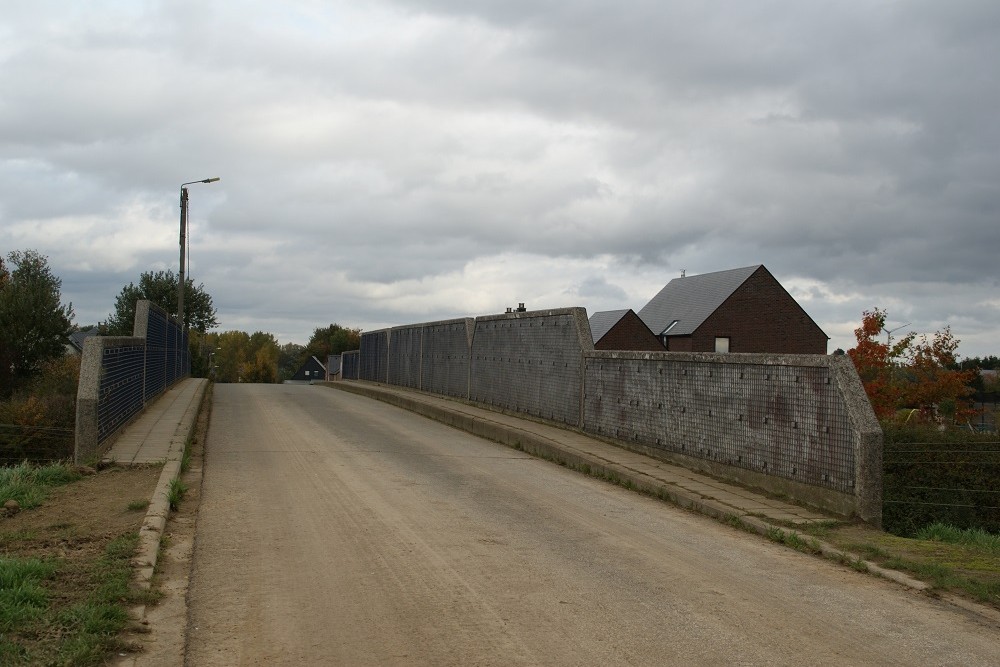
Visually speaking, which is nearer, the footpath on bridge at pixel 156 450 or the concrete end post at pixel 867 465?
the footpath on bridge at pixel 156 450

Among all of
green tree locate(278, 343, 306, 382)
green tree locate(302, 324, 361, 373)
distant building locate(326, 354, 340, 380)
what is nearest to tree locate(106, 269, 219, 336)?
distant building locate(326, 354, 340, 380)

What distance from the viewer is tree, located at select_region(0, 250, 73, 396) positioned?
38688mm

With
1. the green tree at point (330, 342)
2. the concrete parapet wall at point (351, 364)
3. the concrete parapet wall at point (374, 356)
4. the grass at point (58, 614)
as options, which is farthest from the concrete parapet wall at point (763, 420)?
the green tree at point (330, 342)

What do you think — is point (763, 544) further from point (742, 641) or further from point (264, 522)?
point (264, 522)

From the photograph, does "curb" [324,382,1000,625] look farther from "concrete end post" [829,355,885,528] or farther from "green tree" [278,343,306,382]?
"green tree" [278,343,306,382]

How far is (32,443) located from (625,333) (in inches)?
1560

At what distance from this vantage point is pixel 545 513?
944 centimetres

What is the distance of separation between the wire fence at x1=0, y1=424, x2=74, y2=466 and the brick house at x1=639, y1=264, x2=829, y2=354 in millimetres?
39736

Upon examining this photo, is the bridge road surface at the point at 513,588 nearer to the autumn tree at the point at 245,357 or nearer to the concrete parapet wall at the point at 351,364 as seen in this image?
the concrete parapet wall at the point at 351,364

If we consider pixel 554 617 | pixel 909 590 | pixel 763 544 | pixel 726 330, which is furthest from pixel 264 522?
pixel 726 330

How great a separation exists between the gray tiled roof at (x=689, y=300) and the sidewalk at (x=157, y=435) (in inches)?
1680

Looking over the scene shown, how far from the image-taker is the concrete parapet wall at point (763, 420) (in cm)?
906

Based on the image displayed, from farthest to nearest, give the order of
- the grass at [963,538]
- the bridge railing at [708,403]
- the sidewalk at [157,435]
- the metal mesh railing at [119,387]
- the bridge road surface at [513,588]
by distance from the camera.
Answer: the metal mesh railing at [119,387]
the sidewalk at [157,435]
the bridge railing at [708,403]
the grass at [963,538]
the bridge road surface at [513,588]

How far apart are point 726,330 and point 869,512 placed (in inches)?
1975
